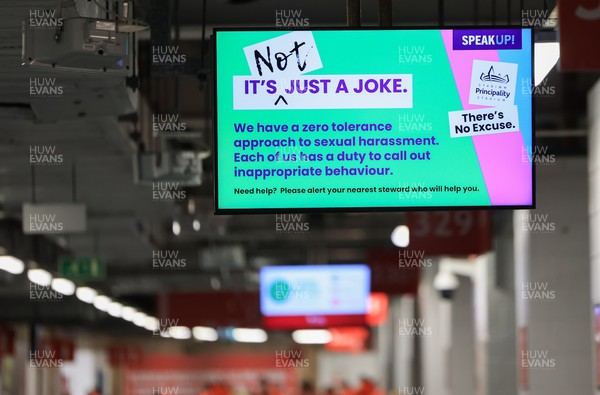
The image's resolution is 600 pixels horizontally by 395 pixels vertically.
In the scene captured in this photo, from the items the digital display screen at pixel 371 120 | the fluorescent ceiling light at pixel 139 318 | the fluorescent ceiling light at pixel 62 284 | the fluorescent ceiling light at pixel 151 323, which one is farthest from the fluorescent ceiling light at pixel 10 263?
the fluorescent ceiling light at pixel 151 323

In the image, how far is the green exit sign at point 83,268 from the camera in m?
18.7

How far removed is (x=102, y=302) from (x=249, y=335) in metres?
16.9

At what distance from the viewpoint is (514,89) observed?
26.4ft

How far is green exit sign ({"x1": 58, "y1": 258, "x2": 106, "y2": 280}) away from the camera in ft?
61.5

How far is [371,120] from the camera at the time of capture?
796cm

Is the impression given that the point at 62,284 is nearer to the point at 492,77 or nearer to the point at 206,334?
the point at 492,77

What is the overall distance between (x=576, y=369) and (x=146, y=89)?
5.44 metres

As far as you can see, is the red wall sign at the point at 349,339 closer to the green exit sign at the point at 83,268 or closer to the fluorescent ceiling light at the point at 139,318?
the fluorescent ceiling light at the point at 139,318

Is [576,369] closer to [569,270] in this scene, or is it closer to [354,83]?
[569,270]

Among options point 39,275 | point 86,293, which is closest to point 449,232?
point 39,275

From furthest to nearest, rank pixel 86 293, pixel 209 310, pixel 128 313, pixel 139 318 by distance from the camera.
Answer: pixel 139 318
pixel 128 313
pixel 209 310
pixel 86 293

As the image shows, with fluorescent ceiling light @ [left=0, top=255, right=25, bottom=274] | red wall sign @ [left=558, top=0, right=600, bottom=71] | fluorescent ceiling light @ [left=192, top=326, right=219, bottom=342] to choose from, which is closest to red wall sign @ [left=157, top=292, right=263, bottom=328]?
fluorescent ceiling light @ [left=0, top=255, right=25, bottom=274]

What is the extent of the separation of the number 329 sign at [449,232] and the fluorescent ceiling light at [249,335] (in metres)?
25.6

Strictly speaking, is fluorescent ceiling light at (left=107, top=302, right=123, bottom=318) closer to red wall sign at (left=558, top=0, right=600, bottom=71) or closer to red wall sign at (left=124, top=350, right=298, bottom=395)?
red wall sign at (left=124, top=350, right=298, bottom=395)
